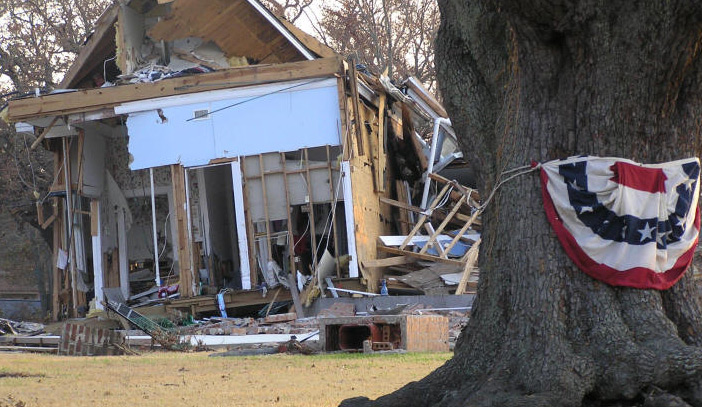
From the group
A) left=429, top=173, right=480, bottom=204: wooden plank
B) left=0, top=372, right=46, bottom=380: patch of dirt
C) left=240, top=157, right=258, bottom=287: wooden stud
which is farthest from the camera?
left=429, top=173, right=480, bottom=204: wooden plank

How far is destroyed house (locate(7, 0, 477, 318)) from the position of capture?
2009 centimetres

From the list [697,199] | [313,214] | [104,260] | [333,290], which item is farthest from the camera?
[104,260]

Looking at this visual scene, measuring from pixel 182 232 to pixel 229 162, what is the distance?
1.85 metres

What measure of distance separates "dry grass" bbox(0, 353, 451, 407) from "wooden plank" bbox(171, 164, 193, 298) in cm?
715

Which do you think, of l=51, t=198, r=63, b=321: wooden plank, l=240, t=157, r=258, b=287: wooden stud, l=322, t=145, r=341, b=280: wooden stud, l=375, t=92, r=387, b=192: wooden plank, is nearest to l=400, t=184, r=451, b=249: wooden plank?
l=375, t=92, r=387, b=192: wooden plank

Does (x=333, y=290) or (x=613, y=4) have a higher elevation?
(x=613, y=4)

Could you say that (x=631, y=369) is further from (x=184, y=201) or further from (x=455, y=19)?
(x=184, y=201)

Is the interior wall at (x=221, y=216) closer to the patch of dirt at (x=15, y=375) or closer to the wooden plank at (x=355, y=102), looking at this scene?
the wooden plank at (x=355, y=102)

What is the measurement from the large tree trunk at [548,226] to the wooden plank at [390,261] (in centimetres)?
1322

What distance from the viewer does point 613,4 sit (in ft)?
20.1

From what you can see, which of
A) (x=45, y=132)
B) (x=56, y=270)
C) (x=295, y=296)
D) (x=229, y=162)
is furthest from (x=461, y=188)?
(x=56, y=270)

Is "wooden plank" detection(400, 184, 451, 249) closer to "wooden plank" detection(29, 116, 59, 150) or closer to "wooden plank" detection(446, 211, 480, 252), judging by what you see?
"wooden plank" detection(446, 211, 480, 252)

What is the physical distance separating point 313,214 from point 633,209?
14716 millimetres

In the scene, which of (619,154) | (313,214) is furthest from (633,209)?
(313,214)
